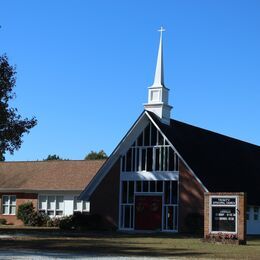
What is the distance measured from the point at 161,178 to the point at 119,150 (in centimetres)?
405

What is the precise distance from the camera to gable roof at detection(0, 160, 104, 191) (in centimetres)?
5191

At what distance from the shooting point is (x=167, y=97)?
46688 mm

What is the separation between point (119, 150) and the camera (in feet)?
149

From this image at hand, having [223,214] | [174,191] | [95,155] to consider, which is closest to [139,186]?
[174,191]

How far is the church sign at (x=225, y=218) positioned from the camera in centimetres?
2867

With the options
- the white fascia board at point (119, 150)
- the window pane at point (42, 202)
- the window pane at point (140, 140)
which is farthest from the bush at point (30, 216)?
the window pane at point (140, 140)

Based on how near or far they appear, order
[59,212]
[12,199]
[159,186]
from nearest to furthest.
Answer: [159,186] → [59,212] → [12,199]

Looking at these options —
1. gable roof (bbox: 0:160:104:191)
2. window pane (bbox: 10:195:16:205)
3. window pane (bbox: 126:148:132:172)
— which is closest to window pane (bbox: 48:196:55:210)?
gable roof (bbox: 0:160:104:191)

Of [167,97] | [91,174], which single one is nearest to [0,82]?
[167,97]

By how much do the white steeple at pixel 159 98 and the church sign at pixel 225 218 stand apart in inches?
626

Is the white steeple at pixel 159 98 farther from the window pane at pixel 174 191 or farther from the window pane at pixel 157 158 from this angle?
the window pane at pixel 174 191

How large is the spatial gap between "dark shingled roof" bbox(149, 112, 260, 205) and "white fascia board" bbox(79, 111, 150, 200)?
3.38ft

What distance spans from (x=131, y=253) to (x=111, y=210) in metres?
24.4

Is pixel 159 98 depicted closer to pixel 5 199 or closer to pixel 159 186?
pixel 159 186
